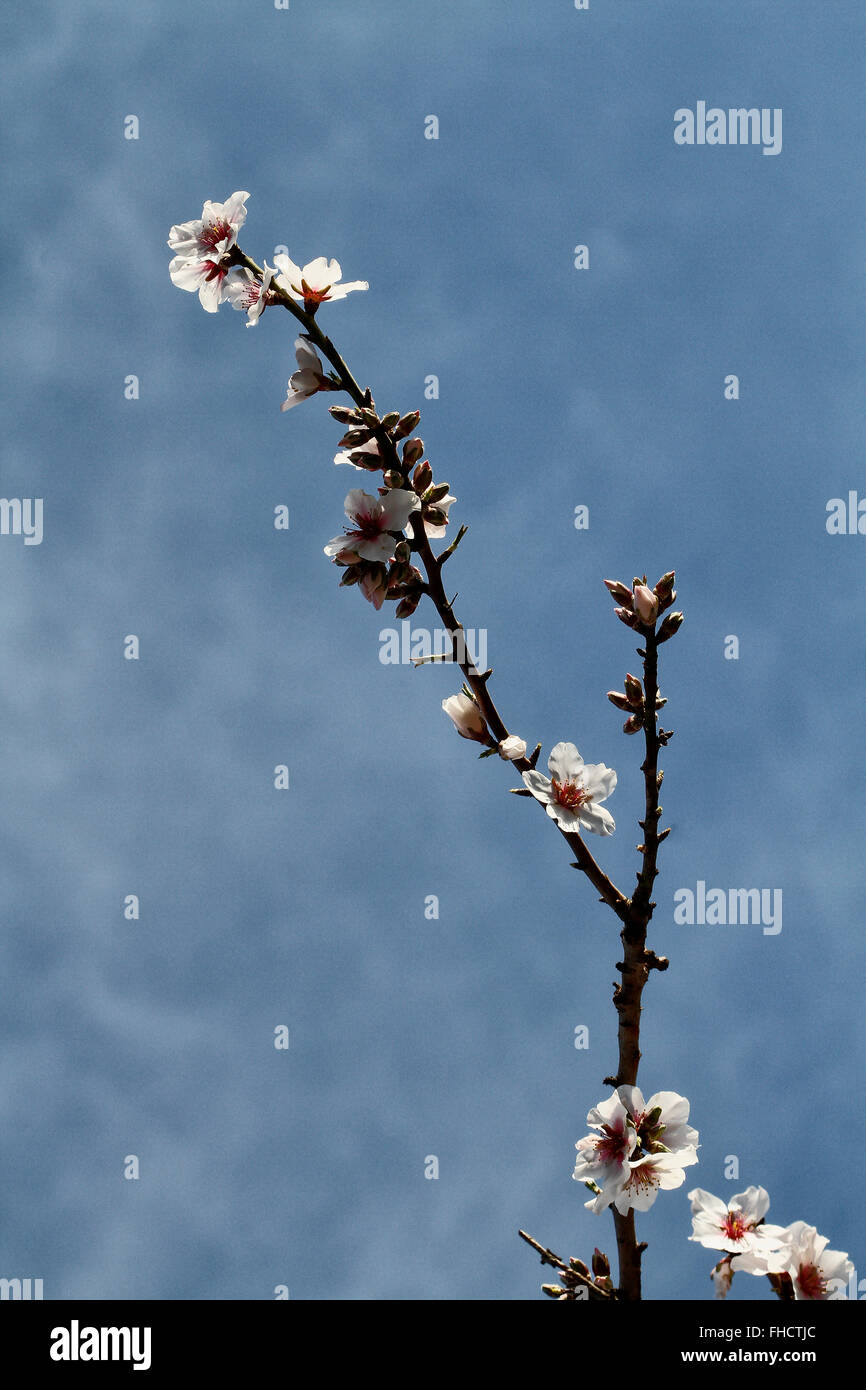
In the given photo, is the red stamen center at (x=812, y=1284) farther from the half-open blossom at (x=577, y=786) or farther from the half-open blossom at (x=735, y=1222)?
the half-open blossom at (x=577, y=786)

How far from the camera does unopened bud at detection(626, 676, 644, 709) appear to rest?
2.25m

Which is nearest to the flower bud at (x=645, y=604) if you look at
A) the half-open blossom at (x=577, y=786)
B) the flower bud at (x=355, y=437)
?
the half-open blossom at (x=577, y=786)

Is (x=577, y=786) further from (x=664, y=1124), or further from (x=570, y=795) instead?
(x=664, y=1124)

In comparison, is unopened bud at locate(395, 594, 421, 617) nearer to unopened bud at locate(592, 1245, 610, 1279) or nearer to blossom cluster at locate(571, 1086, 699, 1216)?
blossom cluster at locate(571, 1086, 699, 1216)

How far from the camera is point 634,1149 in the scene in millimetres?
2102

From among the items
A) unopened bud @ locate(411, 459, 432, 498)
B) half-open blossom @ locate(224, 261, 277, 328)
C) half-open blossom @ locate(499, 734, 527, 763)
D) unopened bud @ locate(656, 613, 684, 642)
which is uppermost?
half-open blossom @ locate(224, 261, 277, 328)

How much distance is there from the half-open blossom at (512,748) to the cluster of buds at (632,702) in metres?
0.24

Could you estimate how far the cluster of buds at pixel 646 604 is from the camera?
215cm

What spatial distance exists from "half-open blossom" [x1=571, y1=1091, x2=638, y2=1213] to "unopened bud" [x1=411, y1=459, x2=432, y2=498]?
1490mm

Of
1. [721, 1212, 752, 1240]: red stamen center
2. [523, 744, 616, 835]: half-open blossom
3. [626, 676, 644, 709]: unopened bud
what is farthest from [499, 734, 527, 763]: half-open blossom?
[721, 1212, 752, 1240]: red stamen center

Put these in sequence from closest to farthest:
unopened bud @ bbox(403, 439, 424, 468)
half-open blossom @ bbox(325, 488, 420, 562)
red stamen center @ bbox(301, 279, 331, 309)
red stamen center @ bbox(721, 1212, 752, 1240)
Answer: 1. red stamen center @ bbox(721, 1212, 752, 1240)
2. half-open blossom @ bbox(325, 488, 420, 562)
3. unopened bud @ bbox(403, 439, 424, 468)
4. red stamen center @ bbox(301, 279, 331, 309)

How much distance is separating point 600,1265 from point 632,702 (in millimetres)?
1338
